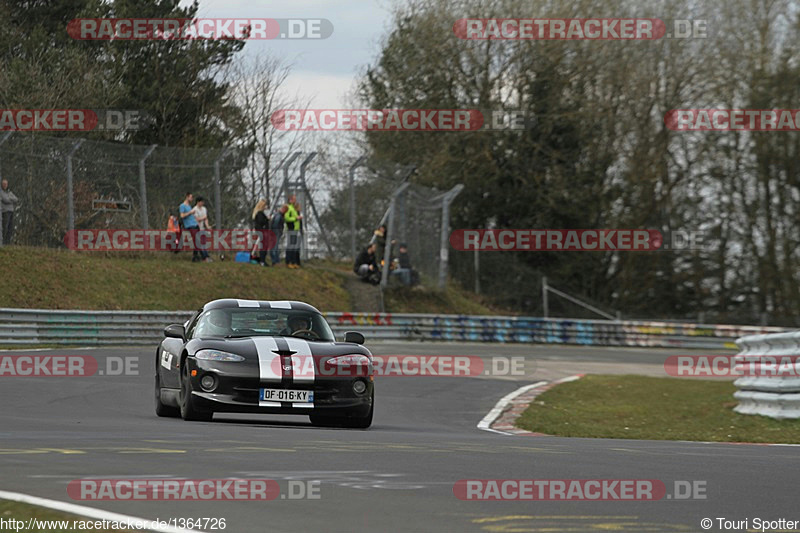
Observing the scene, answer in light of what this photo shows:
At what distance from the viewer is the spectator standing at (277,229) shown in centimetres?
3100

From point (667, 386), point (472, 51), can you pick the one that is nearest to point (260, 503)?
point (667, 386)

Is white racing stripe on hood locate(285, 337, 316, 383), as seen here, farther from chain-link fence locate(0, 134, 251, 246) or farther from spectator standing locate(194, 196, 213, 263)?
spectator standing locate(194, 196, 213, 263)

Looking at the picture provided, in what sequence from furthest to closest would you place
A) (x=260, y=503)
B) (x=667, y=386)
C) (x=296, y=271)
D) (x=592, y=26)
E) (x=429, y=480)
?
(x=592, y=26), (x=296, y=271), (x=667, y=386), (x=429, y=480), (x=260, y=503)

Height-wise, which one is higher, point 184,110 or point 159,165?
point 184,110

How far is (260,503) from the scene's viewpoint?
20.5 ft

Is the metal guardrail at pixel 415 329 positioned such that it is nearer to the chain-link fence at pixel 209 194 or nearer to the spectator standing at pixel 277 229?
the chain-link fence at pixel 209 194

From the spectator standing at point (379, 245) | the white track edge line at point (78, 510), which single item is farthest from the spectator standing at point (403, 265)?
the white track edge line at point (78, 510)

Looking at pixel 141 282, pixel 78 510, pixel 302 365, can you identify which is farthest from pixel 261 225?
pixel 78 510

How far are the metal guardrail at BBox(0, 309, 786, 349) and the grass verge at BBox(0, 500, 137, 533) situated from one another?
17861mm

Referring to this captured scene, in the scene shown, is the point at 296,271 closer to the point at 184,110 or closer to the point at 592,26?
the point at 184,110

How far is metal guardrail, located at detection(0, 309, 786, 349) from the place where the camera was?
23.9m

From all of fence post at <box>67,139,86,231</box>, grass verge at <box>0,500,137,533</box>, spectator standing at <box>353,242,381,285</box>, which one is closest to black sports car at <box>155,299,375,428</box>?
grass verge at <box>0,500,137,533</box>

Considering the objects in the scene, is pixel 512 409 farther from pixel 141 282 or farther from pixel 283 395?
pixel 141 282

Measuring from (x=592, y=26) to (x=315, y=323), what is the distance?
3255cm
